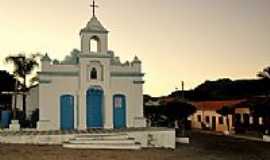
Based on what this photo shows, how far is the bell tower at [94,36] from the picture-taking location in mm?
27948

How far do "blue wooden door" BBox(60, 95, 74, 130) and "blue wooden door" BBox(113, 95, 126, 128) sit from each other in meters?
2.53

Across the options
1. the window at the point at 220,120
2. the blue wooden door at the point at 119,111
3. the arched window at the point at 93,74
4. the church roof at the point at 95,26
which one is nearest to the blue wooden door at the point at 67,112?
the arched window at the point at 93,74

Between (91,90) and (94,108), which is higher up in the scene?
(91,90)

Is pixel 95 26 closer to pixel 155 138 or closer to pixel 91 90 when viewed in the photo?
pixel 91 90

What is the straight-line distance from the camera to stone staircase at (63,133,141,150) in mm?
21734

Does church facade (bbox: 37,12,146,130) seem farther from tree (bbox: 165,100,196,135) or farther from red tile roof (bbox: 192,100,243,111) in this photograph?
red tile roof (bbox: 192,100,243,111)

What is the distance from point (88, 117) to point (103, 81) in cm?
226

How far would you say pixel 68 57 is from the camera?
29.3m

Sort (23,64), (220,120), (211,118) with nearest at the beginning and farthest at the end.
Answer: (23,64) < (220,120) < (211,118)

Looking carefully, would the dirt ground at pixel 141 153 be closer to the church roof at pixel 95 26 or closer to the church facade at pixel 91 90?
the church facade at pixel 91 90

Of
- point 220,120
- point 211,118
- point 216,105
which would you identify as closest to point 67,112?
point 220,120

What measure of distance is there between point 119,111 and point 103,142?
251 inches

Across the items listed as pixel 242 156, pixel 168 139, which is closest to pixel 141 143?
pixel 168 139

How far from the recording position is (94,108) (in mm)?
28062
